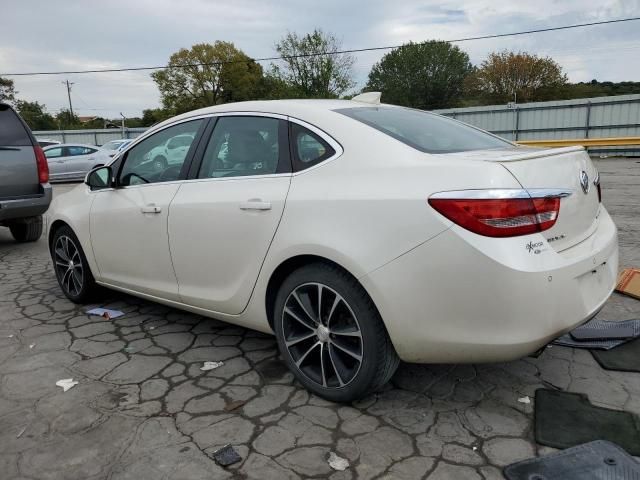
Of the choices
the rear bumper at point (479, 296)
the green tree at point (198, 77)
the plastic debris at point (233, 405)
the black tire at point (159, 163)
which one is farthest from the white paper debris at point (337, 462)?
the green tree at point (198, 77)

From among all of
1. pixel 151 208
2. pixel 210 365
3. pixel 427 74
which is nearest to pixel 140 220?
pixel 151 208

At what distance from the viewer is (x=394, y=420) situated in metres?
2.56

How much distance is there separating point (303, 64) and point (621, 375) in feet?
153

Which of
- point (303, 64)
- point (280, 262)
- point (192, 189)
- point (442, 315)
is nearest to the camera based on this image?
point (442, 315)

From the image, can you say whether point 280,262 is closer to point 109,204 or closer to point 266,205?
point 266,205

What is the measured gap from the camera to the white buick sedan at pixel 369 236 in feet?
7.13

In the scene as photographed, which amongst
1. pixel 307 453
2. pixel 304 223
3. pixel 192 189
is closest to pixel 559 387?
pixel 307 453

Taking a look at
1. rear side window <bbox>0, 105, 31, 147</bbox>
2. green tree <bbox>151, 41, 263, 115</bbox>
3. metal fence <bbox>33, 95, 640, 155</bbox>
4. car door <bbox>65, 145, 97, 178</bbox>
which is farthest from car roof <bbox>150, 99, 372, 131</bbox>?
green tree <bbox>151, 41, 263, 115</bbox>

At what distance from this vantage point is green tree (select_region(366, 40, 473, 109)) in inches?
2464

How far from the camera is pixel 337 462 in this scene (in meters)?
2.25

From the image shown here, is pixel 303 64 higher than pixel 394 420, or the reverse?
pixel 303 64

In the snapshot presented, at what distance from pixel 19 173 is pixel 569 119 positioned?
22.1 m

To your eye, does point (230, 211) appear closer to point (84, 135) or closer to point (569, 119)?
point (569, 119)

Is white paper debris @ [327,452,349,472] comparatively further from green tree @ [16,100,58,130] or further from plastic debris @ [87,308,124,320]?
green tree @ [16,100,58,130]
